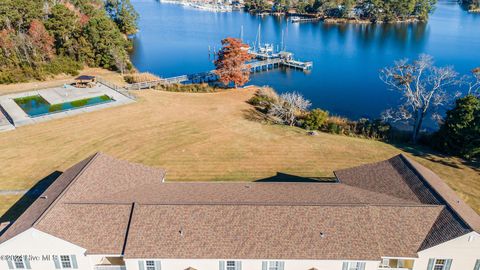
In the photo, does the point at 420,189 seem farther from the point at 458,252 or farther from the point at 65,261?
the point at 65,261

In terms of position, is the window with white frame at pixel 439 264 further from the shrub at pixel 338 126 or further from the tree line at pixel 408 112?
the shrub at pixel 338 126

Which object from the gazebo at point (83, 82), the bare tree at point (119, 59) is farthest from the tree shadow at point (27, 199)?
the bare tree at point (119, 59)

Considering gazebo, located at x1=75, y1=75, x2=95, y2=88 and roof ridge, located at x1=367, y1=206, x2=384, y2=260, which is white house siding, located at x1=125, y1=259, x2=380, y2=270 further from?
gazebo, located at x1=75, y1=75, x2=95, y2=88

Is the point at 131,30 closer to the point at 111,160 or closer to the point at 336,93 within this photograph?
the point at 336,93

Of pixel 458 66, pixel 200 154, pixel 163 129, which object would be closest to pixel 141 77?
pixel 163 129

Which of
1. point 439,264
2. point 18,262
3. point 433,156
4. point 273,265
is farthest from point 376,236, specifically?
point 433,156
